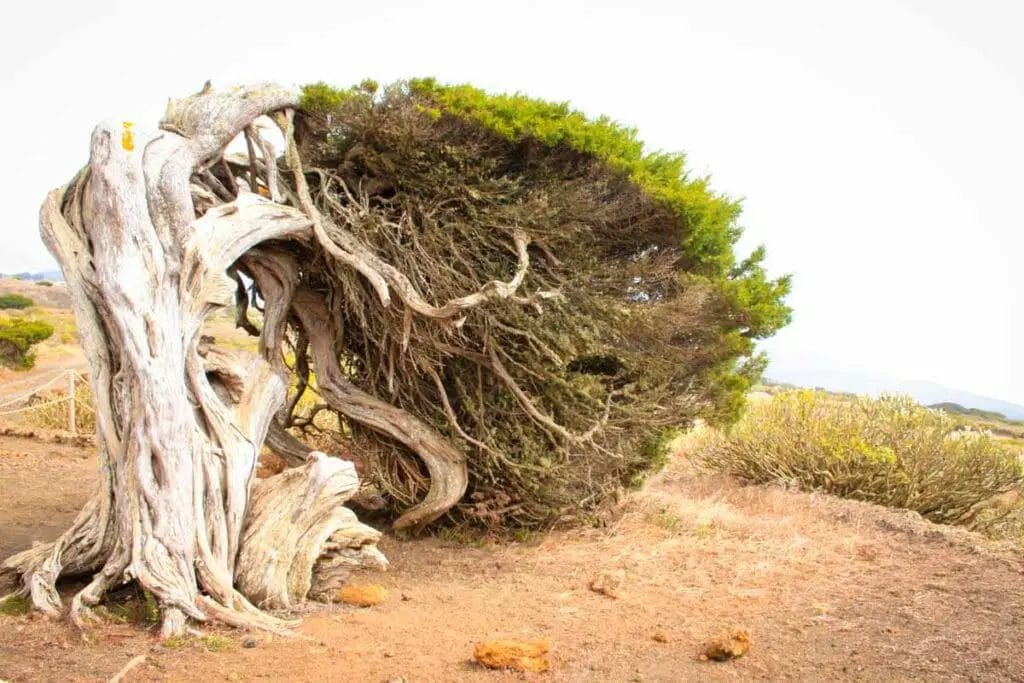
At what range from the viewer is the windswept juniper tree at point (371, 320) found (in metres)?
5.68

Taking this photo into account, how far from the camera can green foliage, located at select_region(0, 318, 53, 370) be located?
24.0 meters

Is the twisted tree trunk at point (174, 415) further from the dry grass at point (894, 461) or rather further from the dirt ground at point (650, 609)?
the dry grass at point (894, 461)

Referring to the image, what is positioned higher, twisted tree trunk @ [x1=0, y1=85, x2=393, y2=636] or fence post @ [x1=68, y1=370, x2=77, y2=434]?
twisted tree trunk @ [x1=0, y1=85, x2=393, y2=636]

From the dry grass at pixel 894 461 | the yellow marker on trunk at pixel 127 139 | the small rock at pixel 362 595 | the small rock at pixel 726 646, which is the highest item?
the yellow marker on trunk at pixel 127 139

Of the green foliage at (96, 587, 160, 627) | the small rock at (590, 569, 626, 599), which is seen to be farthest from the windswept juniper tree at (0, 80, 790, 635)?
the small rock at (590, 569, 626, 599)

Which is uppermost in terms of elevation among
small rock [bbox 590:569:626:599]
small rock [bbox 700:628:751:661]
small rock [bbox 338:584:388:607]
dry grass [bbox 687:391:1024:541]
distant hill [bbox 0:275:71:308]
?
dry grass [bbox 687:391:1024:541]

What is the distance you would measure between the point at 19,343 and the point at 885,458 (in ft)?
77.8

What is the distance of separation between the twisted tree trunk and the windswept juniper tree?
2 centimetres

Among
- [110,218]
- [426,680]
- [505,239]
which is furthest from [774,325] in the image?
[110,218]

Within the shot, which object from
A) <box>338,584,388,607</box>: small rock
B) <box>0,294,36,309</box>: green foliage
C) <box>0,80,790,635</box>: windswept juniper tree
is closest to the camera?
<box>0,80,790,635</box>: windswept juniper tree

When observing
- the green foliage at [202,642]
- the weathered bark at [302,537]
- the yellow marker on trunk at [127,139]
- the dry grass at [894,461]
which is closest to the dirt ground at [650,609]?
the green foliage at [202,642]

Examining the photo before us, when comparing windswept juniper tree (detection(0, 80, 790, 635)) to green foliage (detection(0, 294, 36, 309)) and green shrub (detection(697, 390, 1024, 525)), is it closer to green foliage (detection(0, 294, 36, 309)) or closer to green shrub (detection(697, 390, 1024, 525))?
green shrub (detection(697, 390, 1024, 525))

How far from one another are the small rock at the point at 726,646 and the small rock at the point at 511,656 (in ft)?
3.63

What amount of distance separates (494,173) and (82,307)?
3.65m
